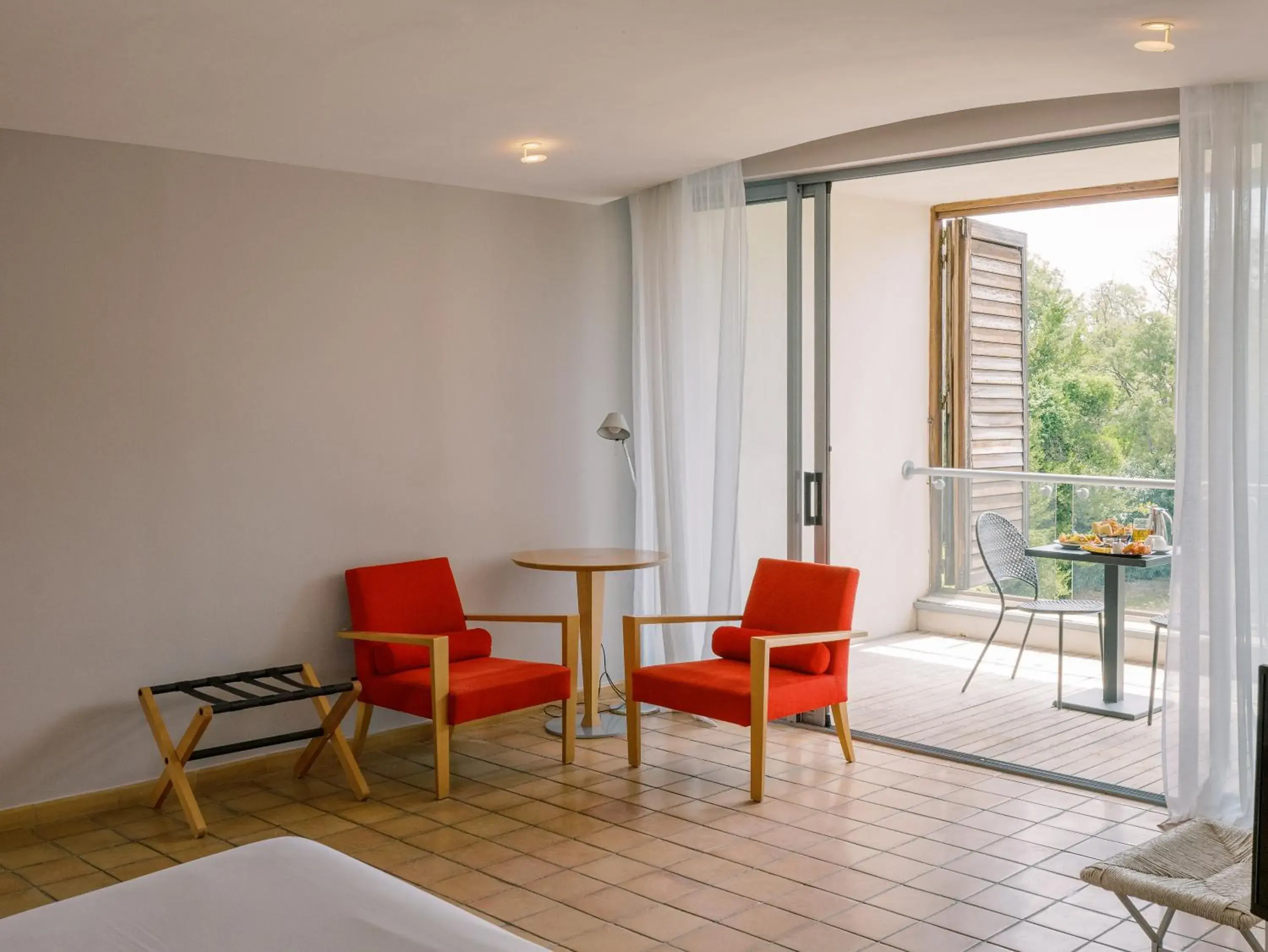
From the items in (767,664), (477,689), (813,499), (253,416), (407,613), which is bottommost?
(477,689)

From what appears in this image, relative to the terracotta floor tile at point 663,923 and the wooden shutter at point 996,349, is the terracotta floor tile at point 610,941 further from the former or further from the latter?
the wooden shutter at point 996,349

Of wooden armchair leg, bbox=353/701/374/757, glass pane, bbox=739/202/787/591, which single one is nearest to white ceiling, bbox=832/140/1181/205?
glass pane, bbox=739/202/787/591

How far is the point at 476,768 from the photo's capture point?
195 inches

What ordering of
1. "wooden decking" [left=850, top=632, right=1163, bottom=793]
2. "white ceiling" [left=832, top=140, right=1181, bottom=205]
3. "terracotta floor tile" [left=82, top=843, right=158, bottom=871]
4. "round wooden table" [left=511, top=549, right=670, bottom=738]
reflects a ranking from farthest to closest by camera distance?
"white ceiling" [left=832, top=140, right=1181, bottom=205] → "round wooden table" [left=511, top=549, right=670, bottom=738] → "wooden decking" [left=850, top=632, right=1163, bottom=793] → "terracotta floor tile" [left=82, top=843, right=158, bottom=871]

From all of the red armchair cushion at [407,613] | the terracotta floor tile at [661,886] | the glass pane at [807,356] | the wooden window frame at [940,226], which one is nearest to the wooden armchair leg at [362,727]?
the red armchair cushion at [407,613]

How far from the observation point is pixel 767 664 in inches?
174

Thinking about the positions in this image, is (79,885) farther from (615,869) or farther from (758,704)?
(758,704)

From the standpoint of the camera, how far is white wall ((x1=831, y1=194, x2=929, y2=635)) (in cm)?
722

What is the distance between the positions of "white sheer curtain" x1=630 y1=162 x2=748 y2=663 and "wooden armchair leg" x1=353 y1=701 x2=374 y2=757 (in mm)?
1469

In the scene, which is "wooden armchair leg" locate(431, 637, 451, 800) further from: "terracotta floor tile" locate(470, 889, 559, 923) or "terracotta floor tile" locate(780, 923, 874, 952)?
"terracotta floor tile" locate(780, 923, 874, 952)

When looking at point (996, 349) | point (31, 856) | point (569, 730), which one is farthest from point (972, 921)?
point (996, 349)

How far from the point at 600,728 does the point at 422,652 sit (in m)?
Answer: 0.98

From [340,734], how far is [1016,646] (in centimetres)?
422

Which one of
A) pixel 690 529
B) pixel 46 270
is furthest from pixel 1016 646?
pixel 46 270
